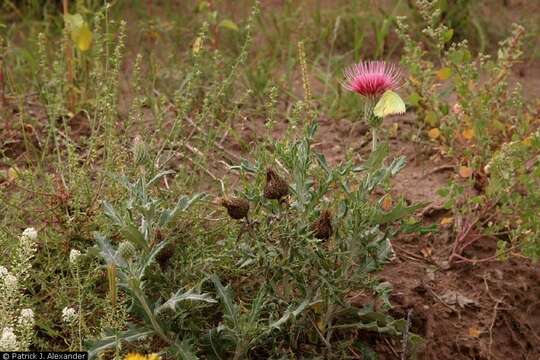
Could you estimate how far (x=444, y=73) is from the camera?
9.89ft

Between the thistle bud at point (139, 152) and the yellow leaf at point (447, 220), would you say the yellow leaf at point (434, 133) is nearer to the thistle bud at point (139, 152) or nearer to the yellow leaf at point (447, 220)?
the yellow leaf at point (447, 220)

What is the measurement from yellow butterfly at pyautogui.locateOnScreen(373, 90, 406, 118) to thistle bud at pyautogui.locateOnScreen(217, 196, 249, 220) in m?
0.38

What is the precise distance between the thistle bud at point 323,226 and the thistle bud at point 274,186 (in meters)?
0.10

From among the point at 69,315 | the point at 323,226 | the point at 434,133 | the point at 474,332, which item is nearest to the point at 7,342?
the point at 69,315

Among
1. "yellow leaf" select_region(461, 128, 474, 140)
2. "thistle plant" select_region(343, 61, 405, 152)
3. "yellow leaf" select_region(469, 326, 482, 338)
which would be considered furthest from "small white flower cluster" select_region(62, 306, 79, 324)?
"yellow leaf" select_region(461, 128, 474, 140)

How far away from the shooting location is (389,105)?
213 centimetres

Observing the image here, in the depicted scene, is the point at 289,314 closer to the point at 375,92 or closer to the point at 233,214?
the point at 233,214

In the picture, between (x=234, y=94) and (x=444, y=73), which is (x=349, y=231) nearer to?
(x=444, y=73)

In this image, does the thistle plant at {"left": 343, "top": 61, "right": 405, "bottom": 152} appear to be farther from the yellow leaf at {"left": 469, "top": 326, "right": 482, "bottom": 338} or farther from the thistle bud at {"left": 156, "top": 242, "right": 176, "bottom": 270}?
the yellow leaf at {"left": 469, "top": 326, "right": 482, "bottom": 338}

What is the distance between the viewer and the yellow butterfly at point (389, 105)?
6.97 feet

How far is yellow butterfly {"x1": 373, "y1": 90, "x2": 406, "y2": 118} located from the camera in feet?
6.97

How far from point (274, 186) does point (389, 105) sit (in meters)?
0.33

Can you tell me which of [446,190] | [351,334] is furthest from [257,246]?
[446,190]

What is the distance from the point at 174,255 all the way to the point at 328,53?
2130 mm
